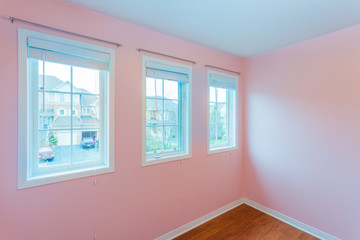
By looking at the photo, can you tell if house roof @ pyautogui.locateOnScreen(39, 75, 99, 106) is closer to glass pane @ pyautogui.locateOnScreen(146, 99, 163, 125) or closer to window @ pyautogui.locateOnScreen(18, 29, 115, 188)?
window @ pyautogui.locateOnScreen(18, 29, 115, 188)

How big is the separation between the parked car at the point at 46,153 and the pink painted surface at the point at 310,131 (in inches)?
108

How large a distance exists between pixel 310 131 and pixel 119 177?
2.41 metres

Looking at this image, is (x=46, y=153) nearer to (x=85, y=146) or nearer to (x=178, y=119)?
(x=85, y=146)

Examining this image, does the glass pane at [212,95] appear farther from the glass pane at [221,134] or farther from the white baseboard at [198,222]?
the white baseboard at [198,222]

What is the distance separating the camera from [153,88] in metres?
2.03

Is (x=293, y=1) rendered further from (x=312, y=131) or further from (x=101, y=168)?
(x=101, y=168)

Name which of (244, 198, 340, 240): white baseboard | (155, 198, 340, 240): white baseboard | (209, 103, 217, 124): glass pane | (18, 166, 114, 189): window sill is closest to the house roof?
(18, 166, 114, 189): window sill

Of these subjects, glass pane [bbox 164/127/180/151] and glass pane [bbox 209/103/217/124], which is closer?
glass pane [bbox 164/127/180/151]

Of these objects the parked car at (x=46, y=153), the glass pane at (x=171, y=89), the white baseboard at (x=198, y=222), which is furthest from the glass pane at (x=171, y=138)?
the parked car at (x=46, y=153)

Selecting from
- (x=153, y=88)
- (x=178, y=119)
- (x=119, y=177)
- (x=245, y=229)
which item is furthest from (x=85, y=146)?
(x=245, y=229)

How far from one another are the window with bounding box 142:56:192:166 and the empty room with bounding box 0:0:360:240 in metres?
0.01

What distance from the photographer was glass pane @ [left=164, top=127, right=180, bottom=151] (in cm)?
217

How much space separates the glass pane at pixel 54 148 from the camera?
146cm

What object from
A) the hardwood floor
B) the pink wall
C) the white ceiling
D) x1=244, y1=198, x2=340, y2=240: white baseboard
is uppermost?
the white ceiling
